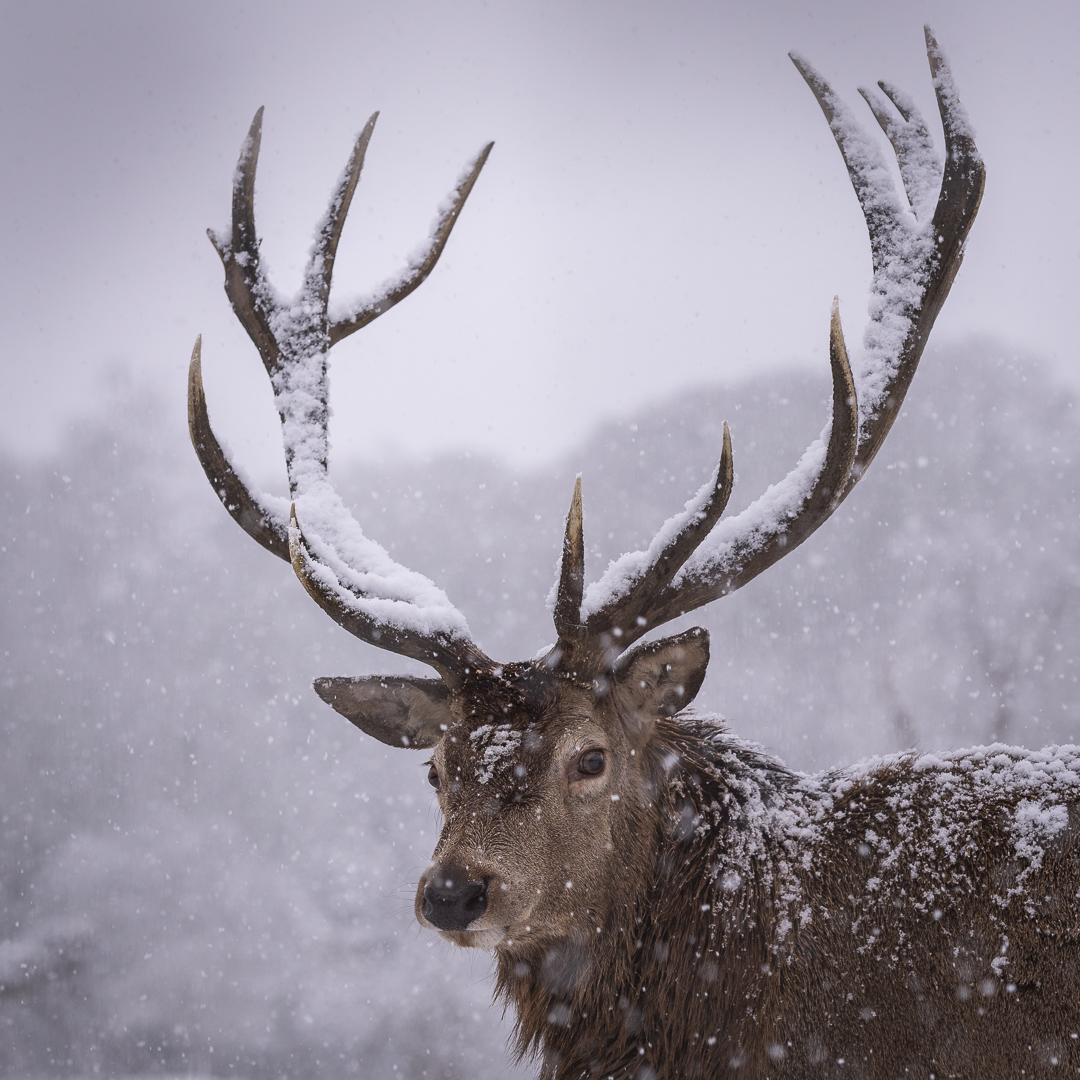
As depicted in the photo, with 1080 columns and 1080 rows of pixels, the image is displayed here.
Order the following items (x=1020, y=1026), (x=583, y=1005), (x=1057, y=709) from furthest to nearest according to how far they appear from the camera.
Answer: (x=1057, y=709) → (x=583, y=1005) → (x=1020, y=1026)

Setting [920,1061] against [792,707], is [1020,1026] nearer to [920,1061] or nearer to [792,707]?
[920,1061]

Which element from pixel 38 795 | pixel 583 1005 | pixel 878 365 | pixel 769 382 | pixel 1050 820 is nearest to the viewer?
pixel 1050 820

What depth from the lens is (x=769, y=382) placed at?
15203 millimetres

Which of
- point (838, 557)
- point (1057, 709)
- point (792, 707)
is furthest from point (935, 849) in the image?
point (838, 557)

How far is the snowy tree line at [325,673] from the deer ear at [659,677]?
7202 mm

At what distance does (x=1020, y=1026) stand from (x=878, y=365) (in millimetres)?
1873

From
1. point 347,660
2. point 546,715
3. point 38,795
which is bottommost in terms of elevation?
point 546,715

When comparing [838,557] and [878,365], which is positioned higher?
[838,557]

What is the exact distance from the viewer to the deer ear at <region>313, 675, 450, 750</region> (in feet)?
9.12

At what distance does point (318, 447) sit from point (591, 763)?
5.52 feet

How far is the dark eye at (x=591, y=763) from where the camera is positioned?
7.76 ft

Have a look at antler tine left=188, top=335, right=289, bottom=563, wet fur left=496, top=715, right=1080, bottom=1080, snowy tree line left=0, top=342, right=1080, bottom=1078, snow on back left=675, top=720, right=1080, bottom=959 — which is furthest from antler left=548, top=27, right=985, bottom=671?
snowy tree line left=0, top=342, right=1080, bottom=1078

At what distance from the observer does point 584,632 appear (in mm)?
2482

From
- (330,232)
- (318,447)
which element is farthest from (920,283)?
(330,232)
